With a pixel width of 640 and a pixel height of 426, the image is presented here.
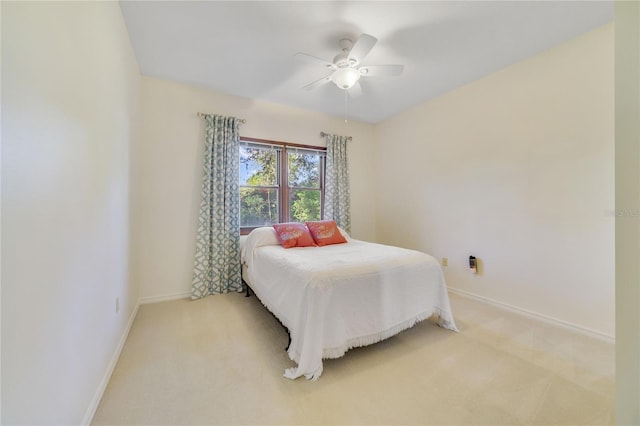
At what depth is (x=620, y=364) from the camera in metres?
0.56

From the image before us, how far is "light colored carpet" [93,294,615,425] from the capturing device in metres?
1.31

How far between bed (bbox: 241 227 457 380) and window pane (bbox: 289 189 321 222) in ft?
4.62

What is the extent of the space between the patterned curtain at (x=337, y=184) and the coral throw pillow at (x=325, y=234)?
715mm

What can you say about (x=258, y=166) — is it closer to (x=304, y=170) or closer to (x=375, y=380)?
(x=304, y=170)

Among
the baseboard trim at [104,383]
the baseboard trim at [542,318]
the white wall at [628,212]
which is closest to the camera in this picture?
the white wall at [628,212]

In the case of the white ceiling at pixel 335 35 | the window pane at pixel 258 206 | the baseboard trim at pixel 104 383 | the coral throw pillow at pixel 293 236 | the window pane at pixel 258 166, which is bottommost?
the baseboard trim at pixel 104 383

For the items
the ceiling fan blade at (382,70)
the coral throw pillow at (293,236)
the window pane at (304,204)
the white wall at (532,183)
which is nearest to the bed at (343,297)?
the coral throw pillow at (293,236)

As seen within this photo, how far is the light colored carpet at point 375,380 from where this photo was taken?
4.31 feet

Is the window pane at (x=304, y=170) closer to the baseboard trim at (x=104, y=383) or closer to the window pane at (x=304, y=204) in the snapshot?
the window pane at (x=304, y=204)

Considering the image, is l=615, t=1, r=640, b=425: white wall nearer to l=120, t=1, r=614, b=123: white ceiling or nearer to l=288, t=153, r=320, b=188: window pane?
l=120, t=1, r=614, b=123: white ceiling

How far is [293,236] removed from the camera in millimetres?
2879

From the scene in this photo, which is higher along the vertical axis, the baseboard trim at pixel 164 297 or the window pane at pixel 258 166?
the window pane at pixel 258 166

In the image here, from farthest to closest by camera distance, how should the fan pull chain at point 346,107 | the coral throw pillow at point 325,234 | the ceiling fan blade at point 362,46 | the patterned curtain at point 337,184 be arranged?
the patterned curtain at point 337,184 < the fan pull chain at point 346,107 < the coral throw pillow at point 325,234 < the ceiling fan blade at point 362,46

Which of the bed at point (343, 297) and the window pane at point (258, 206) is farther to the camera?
the window pane at point (258, 206)
